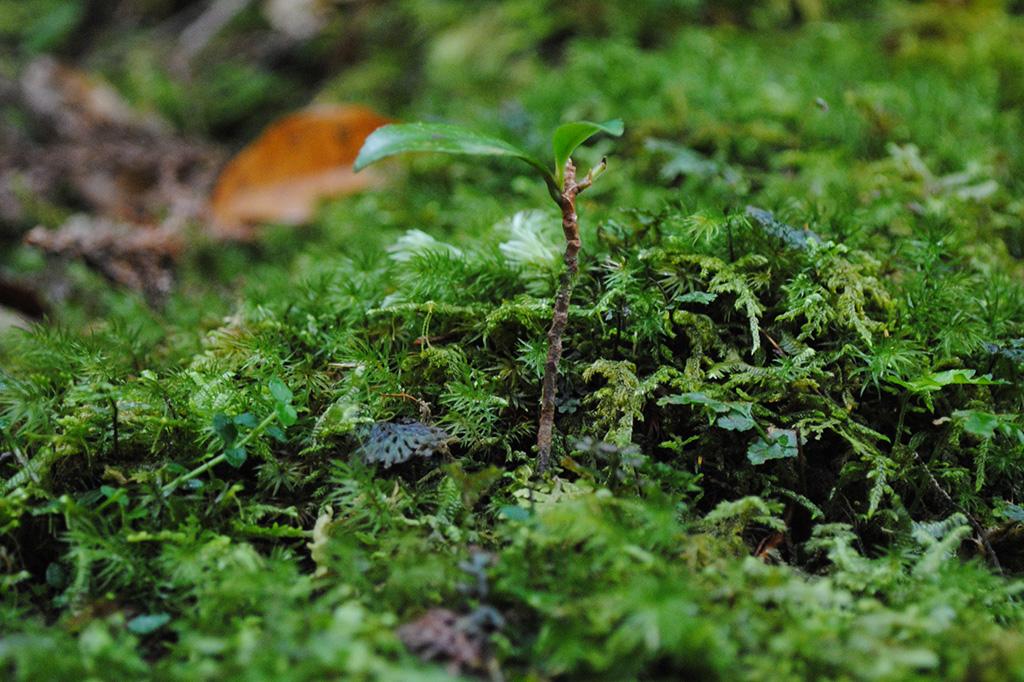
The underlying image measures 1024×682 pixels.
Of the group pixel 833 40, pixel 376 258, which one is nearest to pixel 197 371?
pixel 376 258

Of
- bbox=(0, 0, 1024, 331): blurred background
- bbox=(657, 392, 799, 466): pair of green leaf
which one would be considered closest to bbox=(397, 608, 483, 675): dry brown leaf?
bbox=(657, 392, 799, 466): pair of green leaf

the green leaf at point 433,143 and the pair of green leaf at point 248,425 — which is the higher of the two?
the green leaf at point 433,143

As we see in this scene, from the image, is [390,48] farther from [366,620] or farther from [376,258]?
[366,620]

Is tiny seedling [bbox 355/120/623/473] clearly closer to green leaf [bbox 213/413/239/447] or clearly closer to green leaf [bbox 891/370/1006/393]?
green leaf [bbox 213/413/239/447]

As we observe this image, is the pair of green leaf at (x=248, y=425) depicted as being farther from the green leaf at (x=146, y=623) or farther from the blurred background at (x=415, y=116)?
the blurred background at (x=415, y=116)

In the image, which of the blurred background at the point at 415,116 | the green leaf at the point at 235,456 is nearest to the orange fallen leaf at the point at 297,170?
the blurred background at the point at 415,116

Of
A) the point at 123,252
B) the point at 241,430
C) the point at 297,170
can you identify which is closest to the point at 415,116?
the point at 297,170

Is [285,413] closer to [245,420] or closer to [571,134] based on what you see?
[245,420]
